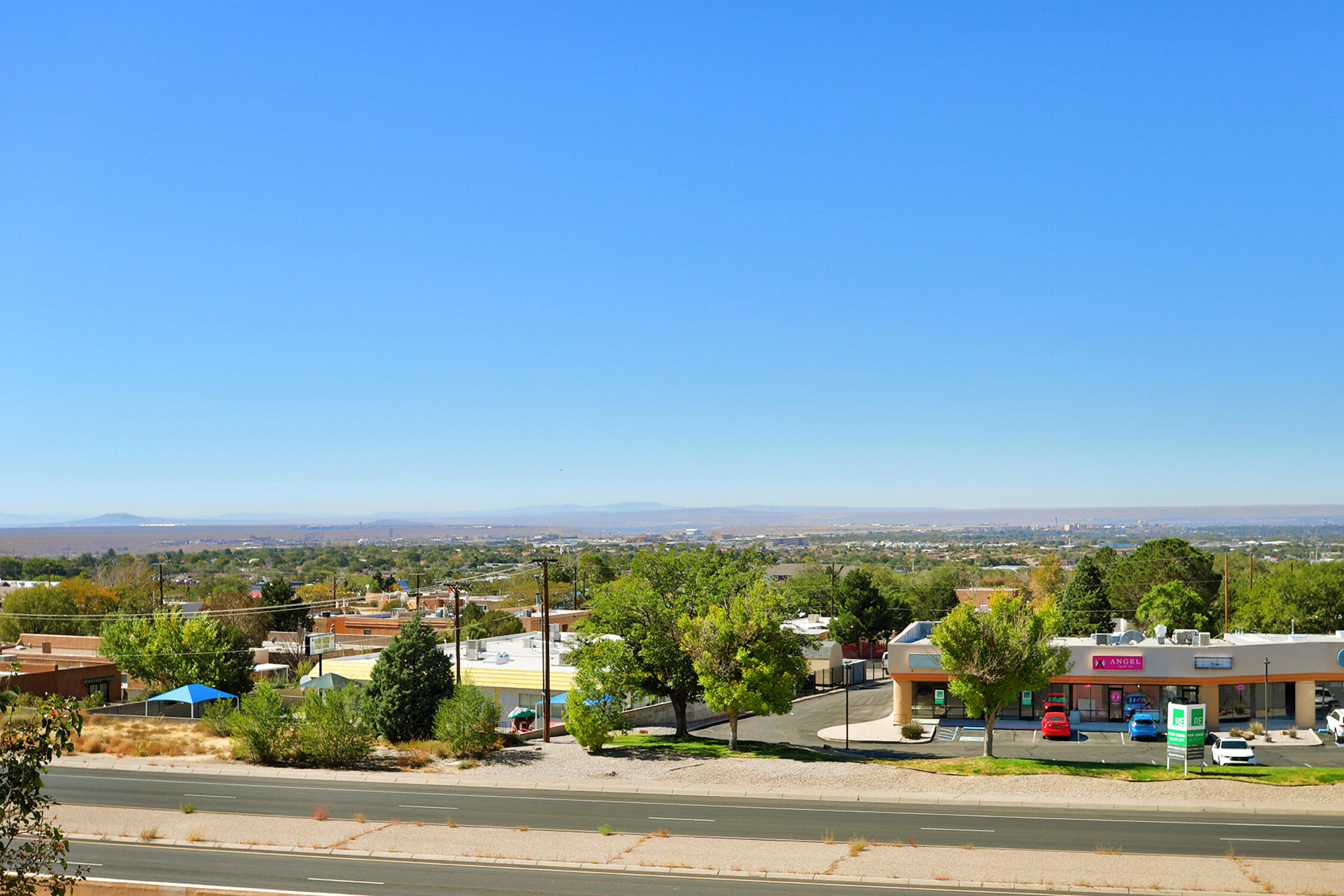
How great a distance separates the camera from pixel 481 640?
6475cm

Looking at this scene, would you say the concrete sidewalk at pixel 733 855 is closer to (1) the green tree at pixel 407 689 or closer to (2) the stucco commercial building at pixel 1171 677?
(1) the green tree at pixel 407 689

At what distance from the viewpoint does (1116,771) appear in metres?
38.7

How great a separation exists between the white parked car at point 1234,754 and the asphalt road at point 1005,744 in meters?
2.17

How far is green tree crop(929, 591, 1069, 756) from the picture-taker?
43.0 m

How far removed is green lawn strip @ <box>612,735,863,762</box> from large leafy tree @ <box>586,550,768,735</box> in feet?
4.99

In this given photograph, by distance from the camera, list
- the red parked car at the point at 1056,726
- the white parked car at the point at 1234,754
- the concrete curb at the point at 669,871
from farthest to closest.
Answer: the red parked car at the point at 1056,726 < the white parked car at the point at 1234,754 < the concrete curb at the point at 669,871

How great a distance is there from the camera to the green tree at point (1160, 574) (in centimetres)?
8188

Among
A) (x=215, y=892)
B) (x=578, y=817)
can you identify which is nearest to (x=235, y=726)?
(x=578, y=817)

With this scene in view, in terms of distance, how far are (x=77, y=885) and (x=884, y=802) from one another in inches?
899

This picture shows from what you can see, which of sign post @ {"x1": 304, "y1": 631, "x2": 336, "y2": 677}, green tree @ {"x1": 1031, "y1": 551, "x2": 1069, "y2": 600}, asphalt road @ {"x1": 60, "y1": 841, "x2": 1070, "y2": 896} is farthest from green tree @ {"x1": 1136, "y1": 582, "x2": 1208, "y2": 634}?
sign post @ {"x1": 304, "y1": 631, "x2": 336, "y2": 677}

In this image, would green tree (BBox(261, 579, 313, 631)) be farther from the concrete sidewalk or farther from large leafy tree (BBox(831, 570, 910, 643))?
the concrete sidewalk

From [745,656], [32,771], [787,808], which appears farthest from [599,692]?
[32,771]

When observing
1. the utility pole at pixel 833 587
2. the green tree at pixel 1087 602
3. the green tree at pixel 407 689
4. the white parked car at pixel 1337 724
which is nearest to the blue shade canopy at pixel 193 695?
the green tree at pixel 407 689

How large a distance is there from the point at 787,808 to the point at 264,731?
20.5 meters
